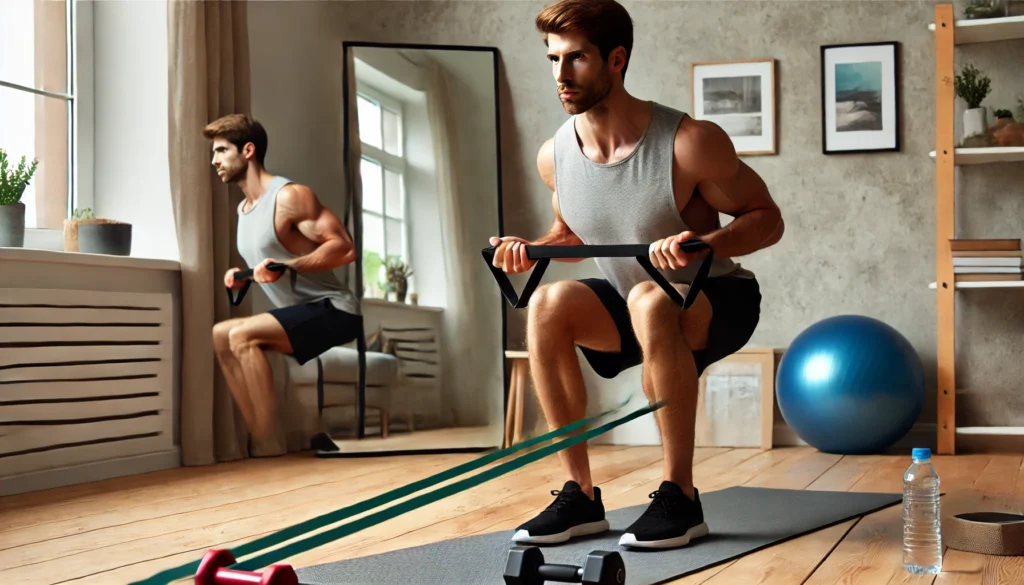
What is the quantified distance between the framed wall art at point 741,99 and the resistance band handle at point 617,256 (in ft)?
7.45

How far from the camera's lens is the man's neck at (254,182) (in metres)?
3.71

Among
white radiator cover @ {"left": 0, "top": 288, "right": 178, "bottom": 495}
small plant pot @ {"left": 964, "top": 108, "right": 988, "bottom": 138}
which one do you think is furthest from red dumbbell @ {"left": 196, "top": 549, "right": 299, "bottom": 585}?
small plant pot @ {"left": 964, "top": 108, "right": 988, "bottom": 138}

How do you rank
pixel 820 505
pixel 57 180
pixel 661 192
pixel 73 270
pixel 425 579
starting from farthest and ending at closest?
pixel 57 180 < pixel 73 270 < pixel 820 505 < pixel 661 192 < pixel 425 579

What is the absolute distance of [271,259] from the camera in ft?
11.9

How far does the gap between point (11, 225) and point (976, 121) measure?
3.18 m

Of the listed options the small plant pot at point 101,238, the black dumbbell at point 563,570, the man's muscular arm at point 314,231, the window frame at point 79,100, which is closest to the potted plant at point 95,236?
the small plant pot at point 101,238

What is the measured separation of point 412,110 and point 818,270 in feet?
5.44

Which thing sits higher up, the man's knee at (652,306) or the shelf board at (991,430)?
the man's knee at (652,306)

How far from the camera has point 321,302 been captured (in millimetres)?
3771

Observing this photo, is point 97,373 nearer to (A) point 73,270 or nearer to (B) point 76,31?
(A) point 73,270

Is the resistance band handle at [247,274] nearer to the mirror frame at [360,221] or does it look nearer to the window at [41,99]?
the mirror frame at [360,221]

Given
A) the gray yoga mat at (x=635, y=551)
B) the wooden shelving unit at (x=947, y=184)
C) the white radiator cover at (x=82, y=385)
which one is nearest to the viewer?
the gray yoga mat at (x=635, y=551)

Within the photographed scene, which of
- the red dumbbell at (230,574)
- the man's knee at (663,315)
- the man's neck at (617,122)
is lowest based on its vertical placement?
the red dumbbell at (230,574)

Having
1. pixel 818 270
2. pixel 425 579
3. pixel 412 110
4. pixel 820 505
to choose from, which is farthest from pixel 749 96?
pixel 425 579
